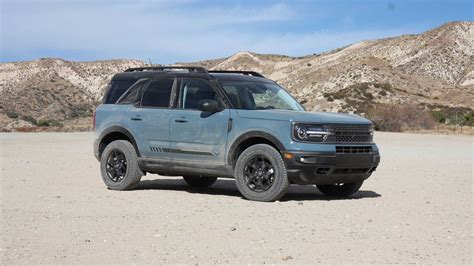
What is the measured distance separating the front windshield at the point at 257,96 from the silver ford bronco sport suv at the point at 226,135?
17mm

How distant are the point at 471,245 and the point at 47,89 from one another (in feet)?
346

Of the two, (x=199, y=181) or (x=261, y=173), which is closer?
(x=261, y=173)

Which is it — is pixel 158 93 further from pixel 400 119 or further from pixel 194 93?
pixel 400 119

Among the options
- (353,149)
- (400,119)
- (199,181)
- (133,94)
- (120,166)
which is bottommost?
(400,119)

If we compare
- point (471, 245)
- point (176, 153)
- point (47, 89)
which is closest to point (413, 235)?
point (471, 245)

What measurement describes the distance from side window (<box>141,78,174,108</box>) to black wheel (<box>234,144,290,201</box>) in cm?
202

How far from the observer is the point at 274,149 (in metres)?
11.9

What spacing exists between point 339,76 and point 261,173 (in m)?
83.7

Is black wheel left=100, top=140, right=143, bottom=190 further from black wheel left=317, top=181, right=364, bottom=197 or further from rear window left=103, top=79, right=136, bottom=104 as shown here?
black wheel left=317, top=181, right=364, bottom=197

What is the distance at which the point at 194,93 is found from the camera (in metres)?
13.3

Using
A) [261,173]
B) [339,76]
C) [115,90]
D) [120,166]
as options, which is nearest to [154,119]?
[120,166]

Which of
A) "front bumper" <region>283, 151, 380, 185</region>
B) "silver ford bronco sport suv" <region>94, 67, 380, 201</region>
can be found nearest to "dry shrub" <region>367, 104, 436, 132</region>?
"silver ford bronco sport suv" <region>94, 67, 380, 201</region>

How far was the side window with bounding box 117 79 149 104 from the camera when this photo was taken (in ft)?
45.8

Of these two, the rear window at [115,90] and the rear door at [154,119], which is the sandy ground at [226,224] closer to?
the rear door at [154,119]
